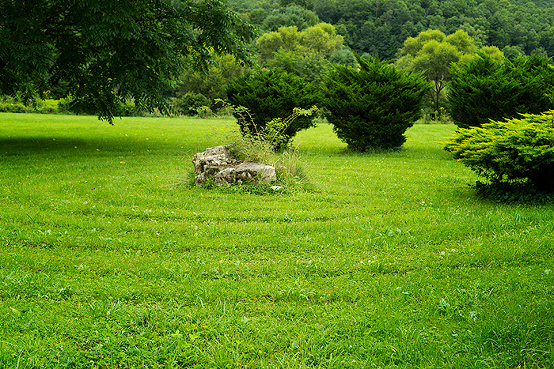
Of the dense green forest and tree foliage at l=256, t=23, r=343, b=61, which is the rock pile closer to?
tree foliage at l=256, t=23, r=343, b=61

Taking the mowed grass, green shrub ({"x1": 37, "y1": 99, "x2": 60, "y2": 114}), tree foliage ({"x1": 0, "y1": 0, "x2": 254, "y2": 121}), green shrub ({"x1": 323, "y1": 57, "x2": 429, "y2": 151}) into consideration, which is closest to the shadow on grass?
tree foliage ({"x1": 0, "y1": 0, "x2": 254, "y2": 121})

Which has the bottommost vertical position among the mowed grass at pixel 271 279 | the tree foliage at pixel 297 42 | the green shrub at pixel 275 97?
the mowed grass at pixel 271 279

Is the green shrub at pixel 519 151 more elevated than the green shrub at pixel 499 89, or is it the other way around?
the green shrub at pixel 499 89

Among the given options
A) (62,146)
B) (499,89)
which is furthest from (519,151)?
(62,146)

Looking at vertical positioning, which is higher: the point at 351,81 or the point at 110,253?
the point at 351,81

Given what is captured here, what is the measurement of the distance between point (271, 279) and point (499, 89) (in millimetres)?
11070

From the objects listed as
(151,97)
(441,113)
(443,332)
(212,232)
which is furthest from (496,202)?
(441,113)

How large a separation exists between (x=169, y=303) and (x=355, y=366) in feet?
5.96

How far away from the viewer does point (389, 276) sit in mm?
4266

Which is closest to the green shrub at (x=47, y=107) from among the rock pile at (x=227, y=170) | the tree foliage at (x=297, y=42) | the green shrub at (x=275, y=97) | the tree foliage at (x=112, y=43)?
the tree foliage at (x=112, y=43)

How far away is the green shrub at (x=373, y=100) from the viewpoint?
13.3m

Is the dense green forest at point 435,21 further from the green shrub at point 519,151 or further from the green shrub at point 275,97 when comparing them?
the green shrub at point 519,151

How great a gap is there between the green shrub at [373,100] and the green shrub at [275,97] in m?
0.89

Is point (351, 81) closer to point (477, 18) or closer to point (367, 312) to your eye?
point (367, 312)
